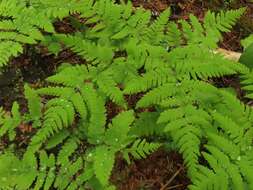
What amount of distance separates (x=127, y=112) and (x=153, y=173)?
2.12ft

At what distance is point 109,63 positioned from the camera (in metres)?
4.22

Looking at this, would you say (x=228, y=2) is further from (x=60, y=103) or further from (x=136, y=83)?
(x=60, y=103)

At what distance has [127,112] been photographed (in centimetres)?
378

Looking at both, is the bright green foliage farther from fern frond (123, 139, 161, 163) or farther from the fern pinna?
fern frond (123, 139, 161, 163)

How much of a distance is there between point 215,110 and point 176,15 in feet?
5.34

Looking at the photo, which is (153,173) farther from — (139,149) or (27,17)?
(27,17)

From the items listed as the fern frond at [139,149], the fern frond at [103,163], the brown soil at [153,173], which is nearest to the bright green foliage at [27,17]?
the fern frond at [103,163]

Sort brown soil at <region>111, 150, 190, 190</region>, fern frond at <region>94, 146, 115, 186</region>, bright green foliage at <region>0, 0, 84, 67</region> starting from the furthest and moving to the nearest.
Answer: bright green foliage at <region>0, 0, 84, 67</region>, brown soil at <region>111, 150, 190, 190</region>, fern frond at <region>94, 146, 115, 186</region>

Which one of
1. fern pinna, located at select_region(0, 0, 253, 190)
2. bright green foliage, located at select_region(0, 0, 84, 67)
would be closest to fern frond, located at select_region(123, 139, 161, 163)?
fern pinna, located at select_region(0, 0, 253, 190)

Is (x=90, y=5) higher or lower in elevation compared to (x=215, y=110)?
higher

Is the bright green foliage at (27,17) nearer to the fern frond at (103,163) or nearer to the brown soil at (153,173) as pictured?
the fern frond at (103,163)

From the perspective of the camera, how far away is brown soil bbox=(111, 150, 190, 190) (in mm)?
3842

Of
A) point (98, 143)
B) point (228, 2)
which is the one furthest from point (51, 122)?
point (228, 2)

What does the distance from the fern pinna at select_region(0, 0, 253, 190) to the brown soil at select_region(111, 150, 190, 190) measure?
0.34 feet
